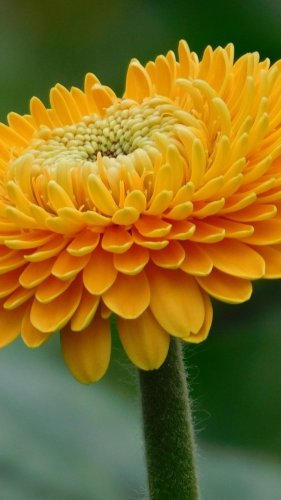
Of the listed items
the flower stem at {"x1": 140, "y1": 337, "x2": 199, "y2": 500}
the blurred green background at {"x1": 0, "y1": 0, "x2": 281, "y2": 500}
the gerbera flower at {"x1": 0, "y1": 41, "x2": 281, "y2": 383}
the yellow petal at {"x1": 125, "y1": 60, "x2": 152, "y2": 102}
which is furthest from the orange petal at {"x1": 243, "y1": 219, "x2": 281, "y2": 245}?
the blurred green background at {"x1": 0, "y1": 0, "x2": 281, "y2": 500}

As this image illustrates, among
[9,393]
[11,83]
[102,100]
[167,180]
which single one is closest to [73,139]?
[102,100]

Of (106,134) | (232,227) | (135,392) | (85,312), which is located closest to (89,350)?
(85,312)

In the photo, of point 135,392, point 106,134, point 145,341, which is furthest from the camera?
point 135,392

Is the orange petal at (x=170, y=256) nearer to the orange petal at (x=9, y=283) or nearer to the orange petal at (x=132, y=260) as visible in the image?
the orange petal at (x=132, y=260)

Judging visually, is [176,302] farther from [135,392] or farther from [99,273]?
[135,392]

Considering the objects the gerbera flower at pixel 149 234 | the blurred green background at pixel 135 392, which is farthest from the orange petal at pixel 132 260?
the blurred green background at pixel 135 392

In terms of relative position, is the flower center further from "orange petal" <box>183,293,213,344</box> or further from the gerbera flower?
"orange petal" <box>183,293,213,344</box>

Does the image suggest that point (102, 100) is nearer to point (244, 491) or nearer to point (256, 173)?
point (256, 173)
